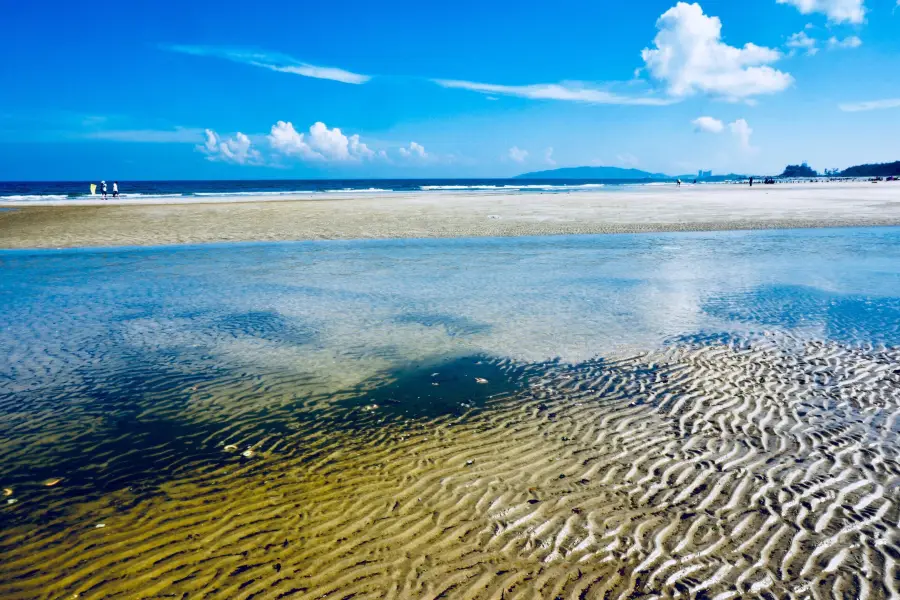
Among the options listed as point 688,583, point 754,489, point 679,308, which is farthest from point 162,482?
point 679,308

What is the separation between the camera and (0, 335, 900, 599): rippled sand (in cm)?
471

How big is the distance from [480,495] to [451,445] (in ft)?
3.93

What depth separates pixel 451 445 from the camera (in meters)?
7.07

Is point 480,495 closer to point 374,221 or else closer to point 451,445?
point 451,445

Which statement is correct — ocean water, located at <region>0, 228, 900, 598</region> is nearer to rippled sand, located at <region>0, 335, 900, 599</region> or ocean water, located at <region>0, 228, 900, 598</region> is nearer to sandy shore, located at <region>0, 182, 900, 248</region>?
rippled sand, located at <region>0, 335, 900, 599</region>

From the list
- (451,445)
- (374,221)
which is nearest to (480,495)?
(451,445)

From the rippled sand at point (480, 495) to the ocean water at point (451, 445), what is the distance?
0.10 feet

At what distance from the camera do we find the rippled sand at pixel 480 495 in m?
4.71

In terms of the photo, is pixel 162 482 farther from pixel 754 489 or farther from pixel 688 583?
pixel 754 489

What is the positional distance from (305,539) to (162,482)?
213cm

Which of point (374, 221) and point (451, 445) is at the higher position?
point (374, 221)

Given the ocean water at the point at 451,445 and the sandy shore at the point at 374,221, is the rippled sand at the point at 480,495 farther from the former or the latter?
the sandy shore at the point at 374,221

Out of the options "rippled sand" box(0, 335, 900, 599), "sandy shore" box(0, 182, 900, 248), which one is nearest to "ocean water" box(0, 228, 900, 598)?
"rippled sand" box(0, 335, 900, 599)

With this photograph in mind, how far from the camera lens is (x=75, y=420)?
784 centimetres
